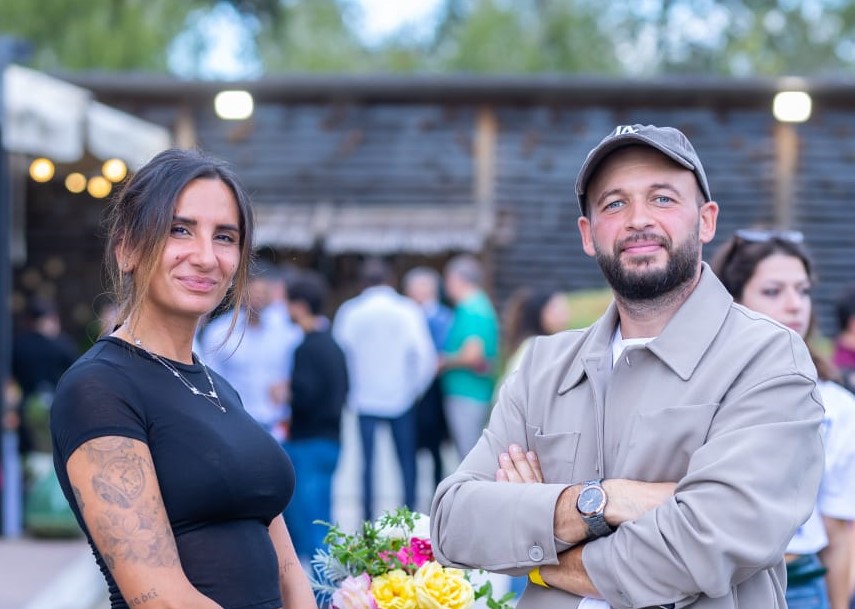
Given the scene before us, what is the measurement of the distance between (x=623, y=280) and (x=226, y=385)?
102 centimetres

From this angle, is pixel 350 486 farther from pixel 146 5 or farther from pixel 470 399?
pixel 146 5

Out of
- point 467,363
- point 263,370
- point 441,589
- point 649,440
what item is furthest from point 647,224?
point 467,363

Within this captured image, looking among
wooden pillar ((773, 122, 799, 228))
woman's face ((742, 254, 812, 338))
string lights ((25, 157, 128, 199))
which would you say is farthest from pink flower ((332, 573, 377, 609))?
wooden pillar ((773, 122, 799, 228))

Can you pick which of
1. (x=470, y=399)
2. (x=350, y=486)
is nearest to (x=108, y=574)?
(x=470, y=399)

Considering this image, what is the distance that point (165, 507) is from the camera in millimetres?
2523

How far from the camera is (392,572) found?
2.85 meters

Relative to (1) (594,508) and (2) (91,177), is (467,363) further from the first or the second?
(1) (594,508)

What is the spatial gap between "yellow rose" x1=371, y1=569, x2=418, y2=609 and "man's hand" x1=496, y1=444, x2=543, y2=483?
0.34 meters

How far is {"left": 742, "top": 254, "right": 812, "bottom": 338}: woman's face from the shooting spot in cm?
388

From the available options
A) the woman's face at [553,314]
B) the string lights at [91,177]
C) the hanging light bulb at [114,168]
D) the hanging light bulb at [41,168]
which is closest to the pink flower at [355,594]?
the woman's face at [553,314]

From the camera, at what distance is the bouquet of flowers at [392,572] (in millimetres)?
2744

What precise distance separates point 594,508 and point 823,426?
1.29m

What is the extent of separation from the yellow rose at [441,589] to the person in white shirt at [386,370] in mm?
6172

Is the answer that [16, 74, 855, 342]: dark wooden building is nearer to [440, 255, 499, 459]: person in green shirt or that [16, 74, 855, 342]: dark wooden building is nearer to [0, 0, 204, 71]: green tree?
[440, 255, 499, 459]: person in green shirt
